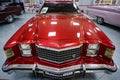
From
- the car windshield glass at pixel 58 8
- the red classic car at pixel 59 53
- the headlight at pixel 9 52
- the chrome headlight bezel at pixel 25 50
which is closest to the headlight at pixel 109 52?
the red classic car at pixel 59 53

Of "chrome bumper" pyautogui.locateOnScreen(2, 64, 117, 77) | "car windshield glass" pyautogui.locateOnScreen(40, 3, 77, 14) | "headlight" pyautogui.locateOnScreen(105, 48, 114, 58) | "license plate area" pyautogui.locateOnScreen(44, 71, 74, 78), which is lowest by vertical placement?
"license plate area" pyautogui.locateOnScreen(44, 71, 74, 78)

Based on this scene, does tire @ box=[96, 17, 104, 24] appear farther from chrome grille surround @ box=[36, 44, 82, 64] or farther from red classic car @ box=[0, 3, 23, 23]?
chrome grille surround @ box=[36, 44, 82, 64]

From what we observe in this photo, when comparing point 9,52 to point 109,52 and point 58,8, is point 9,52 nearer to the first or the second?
point 109,52

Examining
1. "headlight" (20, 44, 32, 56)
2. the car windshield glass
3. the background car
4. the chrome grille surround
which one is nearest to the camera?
the chrome grille surround

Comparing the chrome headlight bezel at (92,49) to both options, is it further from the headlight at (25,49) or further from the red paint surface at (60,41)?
the headlight at (25,49)

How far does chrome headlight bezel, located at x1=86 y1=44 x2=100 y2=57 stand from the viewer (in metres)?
1.73

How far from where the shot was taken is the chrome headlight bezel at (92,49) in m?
1.73

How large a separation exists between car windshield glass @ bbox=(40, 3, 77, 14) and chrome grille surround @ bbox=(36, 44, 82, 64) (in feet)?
5.04

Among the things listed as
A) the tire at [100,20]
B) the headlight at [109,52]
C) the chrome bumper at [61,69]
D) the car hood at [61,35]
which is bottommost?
the tire at [100,20]

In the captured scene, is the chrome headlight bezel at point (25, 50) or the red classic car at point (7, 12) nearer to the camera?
the chrome headlight bezel at point (25, 50)

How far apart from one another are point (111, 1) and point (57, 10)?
284 inches

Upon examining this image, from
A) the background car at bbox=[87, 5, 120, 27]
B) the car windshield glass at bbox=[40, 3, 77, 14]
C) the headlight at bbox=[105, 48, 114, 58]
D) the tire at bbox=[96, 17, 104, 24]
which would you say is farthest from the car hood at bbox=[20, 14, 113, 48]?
the tire at bbox=[96, 17, 104, 24]

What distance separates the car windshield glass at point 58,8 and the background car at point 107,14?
2.29m

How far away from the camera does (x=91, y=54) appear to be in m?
1.79
